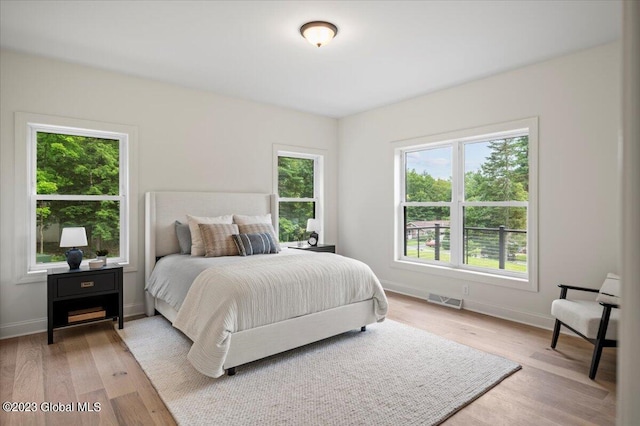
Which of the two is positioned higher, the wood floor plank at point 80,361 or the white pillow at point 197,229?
the white pillow at point 197,229

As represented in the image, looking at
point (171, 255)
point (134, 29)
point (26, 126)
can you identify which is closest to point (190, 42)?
point (134, 29)

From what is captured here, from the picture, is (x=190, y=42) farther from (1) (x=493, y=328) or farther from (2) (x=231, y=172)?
(1) (x=493, y=328)

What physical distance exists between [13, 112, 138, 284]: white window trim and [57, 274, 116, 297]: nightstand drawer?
480 millimetres

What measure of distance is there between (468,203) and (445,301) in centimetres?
120

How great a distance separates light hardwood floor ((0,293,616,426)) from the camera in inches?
84.0

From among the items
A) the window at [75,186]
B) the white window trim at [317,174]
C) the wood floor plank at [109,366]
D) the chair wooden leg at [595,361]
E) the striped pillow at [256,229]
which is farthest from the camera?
the white window trim at [317,174]

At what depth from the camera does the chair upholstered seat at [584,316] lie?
8.57 ft

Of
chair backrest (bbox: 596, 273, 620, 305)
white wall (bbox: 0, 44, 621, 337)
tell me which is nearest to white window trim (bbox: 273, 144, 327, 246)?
white wall (bbox: 0, 44, 621, 337)

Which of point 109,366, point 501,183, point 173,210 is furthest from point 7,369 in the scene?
point 501,183

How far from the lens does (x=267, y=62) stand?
3633 mm

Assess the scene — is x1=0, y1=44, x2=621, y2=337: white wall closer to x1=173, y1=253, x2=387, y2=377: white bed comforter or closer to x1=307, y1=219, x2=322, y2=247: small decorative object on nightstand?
x1=307, y1=219, x2=322, y2=247: small decorative object on nightstand

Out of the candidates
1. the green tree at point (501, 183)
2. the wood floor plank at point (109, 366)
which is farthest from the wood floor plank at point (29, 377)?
the green tree at point (501, 183)

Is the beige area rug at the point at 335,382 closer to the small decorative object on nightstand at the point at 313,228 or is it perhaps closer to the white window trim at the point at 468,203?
the white window trim at the point at 468,203

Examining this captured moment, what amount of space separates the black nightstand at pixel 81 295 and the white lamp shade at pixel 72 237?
242 mm
